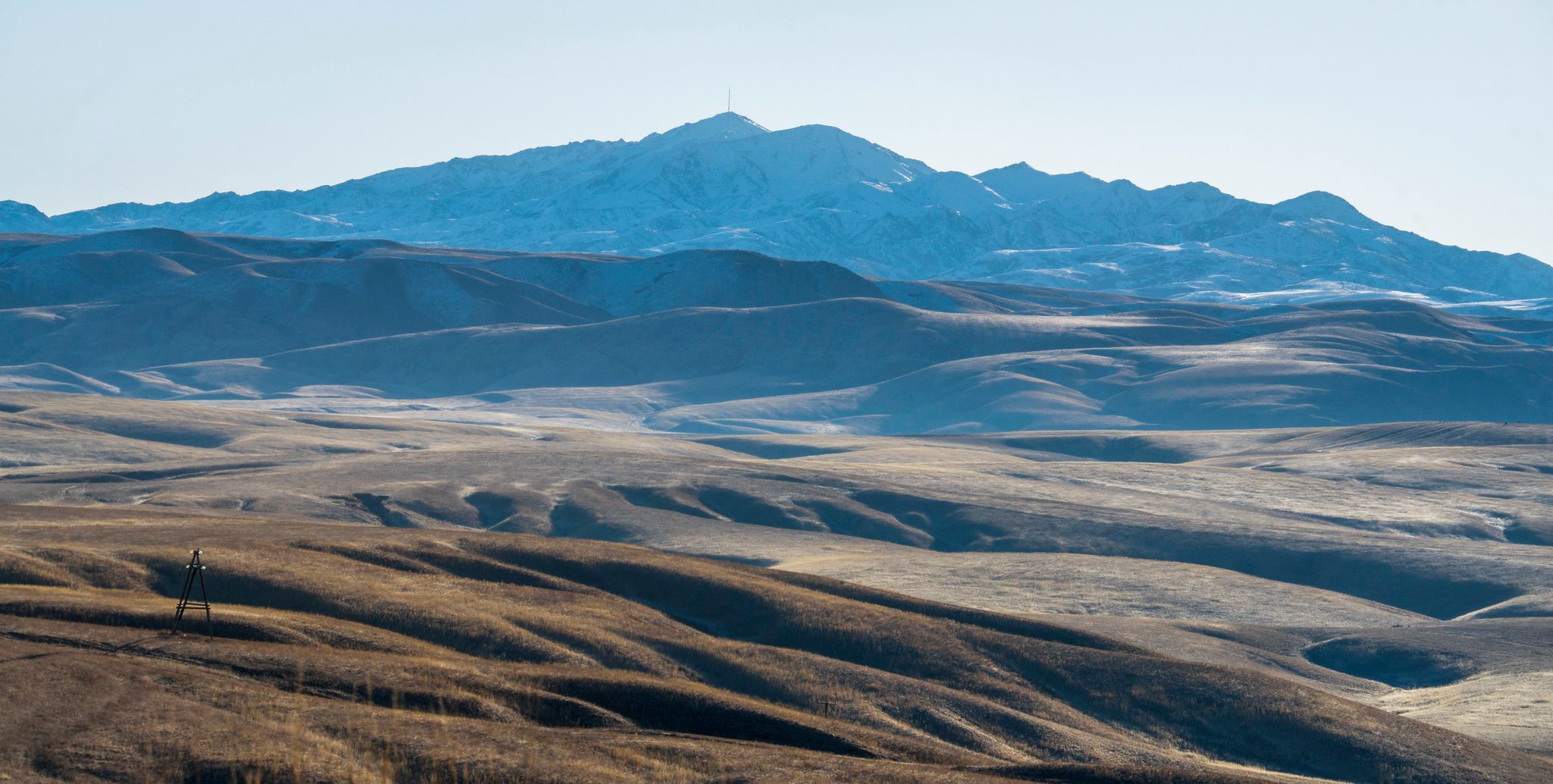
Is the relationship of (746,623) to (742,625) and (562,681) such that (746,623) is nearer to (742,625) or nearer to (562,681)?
(742,625)

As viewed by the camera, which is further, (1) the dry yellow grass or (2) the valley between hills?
(2) the valley between hills

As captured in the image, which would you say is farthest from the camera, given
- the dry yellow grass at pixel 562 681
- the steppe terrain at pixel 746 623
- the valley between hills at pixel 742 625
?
the steppe terrain at pixel 746 623

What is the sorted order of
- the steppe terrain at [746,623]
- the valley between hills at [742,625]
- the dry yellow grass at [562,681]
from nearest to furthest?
1. the dry yellow grass at [562,681]
2. the valley between hills at [742,625]
3. the steppe terrain at [746,623]

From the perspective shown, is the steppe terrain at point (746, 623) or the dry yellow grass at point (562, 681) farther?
the steppe terrain at point (746, 623)

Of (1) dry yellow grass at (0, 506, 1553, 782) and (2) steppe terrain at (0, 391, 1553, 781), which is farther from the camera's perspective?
(2) steppe terrain at (0, 391, 1553, 781)

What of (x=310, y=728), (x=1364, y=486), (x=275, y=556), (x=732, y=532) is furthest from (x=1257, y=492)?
(x=310, y=728)

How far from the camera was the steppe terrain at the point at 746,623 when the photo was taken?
98.5 ft

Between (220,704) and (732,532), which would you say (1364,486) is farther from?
(220,704)

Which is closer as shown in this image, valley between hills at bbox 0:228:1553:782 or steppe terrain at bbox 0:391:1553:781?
valley between hills at bbox 0:228:1553:782

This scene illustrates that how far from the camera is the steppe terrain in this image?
30.0 m

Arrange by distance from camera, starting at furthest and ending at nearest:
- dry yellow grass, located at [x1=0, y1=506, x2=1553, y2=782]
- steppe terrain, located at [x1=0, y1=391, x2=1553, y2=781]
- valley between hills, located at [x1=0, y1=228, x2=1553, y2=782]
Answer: steppe terrain, located at [x1=0, y1=391, x2=1553, y2=781]
valley between hills, located at [x1=0, y1=228, x2=1553, y2=782]
dry yellow grass, located at [x1=0, y1=506, x2=1553, y2=782]

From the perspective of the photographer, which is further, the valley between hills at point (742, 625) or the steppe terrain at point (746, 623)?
the steppe terrain at point (746, 623)

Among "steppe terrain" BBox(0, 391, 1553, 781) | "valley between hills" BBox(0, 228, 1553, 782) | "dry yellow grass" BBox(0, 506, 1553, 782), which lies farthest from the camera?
"steppe terrain" BBox(0, 391, 1553, 781)

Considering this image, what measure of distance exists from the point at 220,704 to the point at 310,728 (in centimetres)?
222
